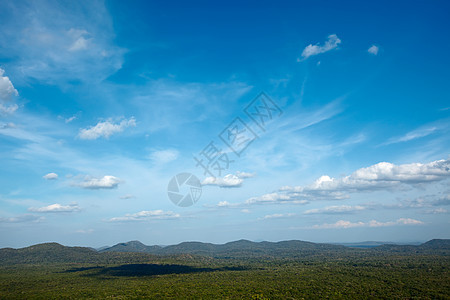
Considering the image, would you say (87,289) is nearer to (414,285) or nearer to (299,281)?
(299,281)

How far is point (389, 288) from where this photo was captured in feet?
318

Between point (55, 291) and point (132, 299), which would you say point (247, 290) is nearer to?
point (132, 299)

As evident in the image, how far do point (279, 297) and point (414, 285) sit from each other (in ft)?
177

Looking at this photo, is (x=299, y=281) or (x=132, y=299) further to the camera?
(x=299, y=281)

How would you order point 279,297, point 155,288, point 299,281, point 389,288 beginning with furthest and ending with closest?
point 299,281
point 155,288
point 389,288
point 279,297

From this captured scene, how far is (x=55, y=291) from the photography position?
335 ft

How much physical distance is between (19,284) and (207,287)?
8486 centimetres

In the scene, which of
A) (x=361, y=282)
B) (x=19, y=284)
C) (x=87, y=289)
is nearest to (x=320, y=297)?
(x=361, y=282)

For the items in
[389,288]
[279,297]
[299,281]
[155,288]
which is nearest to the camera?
[279,297]

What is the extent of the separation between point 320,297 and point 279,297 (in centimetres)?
1275

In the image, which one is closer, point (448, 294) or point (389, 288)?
point (448, 294)

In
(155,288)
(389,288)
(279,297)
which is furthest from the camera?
(155,288)

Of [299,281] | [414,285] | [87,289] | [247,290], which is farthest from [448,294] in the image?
[87,289]

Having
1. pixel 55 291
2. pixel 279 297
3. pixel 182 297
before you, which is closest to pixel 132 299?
pixel 182 297
